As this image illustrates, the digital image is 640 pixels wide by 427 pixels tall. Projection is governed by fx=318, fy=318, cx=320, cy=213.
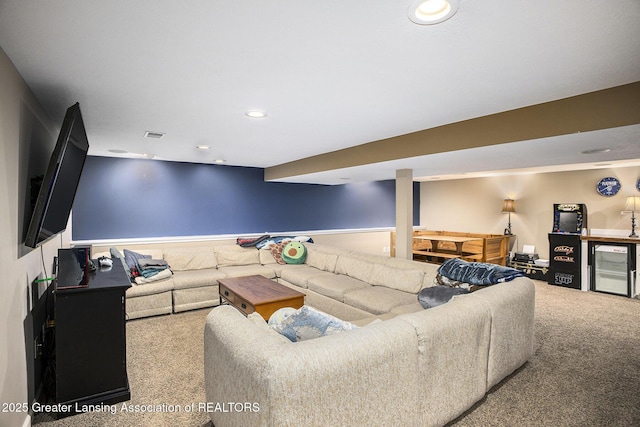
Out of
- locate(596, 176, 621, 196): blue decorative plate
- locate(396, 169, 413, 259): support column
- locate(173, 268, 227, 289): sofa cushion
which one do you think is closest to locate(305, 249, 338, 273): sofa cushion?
locate(396, 169, 413, 259): support column

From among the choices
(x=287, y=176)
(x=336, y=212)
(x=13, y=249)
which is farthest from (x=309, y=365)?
(x=336, y=212)

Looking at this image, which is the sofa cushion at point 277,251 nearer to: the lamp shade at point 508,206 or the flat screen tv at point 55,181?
the flat screen tv at point 55,181

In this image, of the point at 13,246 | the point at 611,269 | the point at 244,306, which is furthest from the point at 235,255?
the point at 611,269

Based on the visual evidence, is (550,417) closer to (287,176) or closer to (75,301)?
(75,301)

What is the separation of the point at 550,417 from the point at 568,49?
218cm

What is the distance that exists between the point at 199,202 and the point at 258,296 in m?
→ 2.76

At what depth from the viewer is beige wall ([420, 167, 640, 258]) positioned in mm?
5402

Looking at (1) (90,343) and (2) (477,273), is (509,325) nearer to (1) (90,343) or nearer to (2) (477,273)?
(2) (477,273)

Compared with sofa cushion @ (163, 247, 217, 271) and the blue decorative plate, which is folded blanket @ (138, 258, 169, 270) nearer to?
sofa cushion @ (163, 247, 217, 271)

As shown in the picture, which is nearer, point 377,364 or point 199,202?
point 377,364

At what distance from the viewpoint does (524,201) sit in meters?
6.45

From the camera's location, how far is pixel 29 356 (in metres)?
2.04

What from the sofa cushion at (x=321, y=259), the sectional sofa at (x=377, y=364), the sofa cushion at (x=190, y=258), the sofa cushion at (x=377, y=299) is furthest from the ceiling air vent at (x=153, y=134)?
the sofa cushion at (x=321, y=259)

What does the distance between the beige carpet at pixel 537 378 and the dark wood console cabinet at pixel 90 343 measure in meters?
0.14
